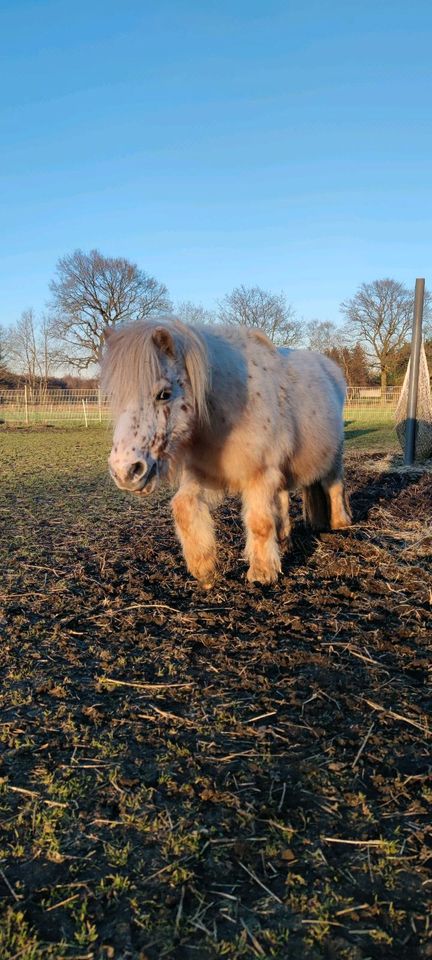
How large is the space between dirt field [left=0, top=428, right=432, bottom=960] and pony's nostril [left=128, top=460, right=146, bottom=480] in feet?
3.24

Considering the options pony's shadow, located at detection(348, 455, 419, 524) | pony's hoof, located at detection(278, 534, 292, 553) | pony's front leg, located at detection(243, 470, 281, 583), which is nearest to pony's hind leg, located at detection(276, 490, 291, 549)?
pony's hoof, located at detection(278, 534, 292, 553)

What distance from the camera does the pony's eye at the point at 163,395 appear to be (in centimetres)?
363

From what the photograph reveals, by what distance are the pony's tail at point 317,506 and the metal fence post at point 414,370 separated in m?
5.38

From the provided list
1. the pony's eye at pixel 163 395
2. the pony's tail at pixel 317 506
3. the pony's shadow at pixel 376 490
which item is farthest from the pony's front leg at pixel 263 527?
the pony's shadow at pixel 376 490

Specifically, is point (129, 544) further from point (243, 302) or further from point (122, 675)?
point (243, 302)

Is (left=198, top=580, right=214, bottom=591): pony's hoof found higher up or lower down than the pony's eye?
lower down

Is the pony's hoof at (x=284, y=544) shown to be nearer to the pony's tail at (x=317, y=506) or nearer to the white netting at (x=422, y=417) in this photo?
the pony's tail at (x=317, y=506)

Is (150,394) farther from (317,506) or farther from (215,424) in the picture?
(317,506)

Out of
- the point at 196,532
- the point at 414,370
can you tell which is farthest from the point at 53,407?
the point at 196,532

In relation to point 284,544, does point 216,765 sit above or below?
below

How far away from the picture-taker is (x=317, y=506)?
6.21 metres

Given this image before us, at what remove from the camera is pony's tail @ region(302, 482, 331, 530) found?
6.15m

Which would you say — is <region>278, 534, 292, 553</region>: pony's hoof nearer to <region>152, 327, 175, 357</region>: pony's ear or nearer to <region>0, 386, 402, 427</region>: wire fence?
<region>152, 327, 175, 357</region>: pony's ear

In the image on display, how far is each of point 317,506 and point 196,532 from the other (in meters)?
2.08
